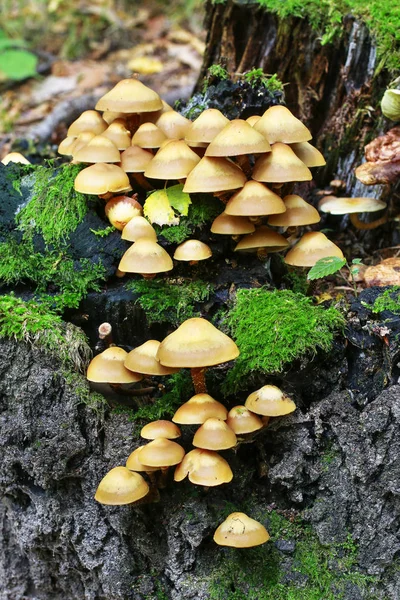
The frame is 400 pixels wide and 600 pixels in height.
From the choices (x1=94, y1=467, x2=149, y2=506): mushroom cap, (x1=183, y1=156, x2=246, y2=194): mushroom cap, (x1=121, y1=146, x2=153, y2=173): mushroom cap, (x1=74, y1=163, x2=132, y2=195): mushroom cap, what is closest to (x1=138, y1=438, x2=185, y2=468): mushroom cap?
(x1=94, y1=467, x2=149, y2=506): mushroom cap

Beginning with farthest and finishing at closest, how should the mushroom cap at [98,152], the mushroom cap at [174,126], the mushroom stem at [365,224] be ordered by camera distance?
the mushroom stem at [365,224] < the mushroom cap at [174,126] < the mushroom cap at [98,152]

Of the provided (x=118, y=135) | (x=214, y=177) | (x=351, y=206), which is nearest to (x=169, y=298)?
(x=214, y=177)

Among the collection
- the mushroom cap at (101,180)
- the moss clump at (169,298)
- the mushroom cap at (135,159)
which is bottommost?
the moss clump at (169,298)

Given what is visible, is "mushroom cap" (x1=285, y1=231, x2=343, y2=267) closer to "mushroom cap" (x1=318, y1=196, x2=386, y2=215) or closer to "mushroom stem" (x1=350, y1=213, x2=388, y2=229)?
"mushroom cap" (x1=318, y1=196, x2=386, y2=215)

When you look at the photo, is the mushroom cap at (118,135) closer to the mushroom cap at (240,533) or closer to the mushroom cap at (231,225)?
the mushroom cap at (231,225)

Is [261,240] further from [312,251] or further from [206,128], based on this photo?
[206,128]

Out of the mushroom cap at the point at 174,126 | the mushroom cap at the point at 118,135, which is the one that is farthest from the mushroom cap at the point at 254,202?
the mushroom cap at the point at 118,135

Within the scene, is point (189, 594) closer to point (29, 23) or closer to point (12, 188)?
point (12, 188)
